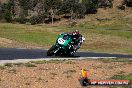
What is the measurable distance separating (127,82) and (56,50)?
10942 mm

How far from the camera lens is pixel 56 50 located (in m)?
25.1

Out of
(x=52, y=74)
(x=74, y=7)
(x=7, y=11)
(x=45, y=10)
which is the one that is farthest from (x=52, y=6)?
(x=52, y=74)

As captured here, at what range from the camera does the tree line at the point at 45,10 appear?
91738 mm

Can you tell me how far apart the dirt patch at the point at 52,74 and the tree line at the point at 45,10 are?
71.1 metres

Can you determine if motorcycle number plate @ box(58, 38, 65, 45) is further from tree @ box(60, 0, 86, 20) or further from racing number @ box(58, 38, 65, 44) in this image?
tree @ box(60, 0, 86, 20)

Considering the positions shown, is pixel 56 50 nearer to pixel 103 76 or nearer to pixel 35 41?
pixel 103 76

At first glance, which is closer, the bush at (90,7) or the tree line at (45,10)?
the tree line at (45,10)

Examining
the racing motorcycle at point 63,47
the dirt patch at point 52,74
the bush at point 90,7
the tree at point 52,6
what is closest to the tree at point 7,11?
the tree at point 52,6

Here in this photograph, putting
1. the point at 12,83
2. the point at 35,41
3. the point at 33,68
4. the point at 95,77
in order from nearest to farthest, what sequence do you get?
the point at 12,83 < the point at 95,77 < the point at 33,68 < the point at 35,41

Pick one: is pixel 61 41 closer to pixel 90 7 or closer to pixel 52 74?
pixel 52 74

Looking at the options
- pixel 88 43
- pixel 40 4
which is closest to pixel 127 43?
pixel 88 43

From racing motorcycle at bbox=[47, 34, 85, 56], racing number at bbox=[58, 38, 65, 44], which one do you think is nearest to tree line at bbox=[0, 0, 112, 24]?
racing motorcycle at bbox=[47, 34, 85, 56]

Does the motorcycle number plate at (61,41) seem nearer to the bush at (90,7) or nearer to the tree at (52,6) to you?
the tree at (52,6)

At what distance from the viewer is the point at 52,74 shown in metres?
16.0
